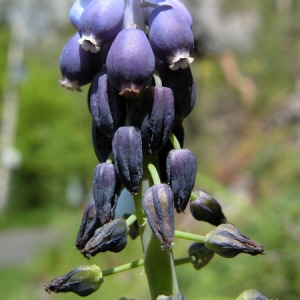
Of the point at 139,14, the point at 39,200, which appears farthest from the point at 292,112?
the point at 39,200

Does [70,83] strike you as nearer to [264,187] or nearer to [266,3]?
[264,187]

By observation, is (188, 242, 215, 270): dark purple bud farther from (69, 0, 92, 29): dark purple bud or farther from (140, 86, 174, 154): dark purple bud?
(69, 0, 92, 29): dark purple bud

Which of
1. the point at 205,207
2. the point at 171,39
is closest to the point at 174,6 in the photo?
the point at 171,39

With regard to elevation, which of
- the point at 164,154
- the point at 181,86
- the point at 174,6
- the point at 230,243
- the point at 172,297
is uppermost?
the point at 174,6

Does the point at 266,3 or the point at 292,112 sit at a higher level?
the point at 266,3

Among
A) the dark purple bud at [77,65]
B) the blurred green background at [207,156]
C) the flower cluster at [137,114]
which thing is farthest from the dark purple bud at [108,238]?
the dark purple bud at [77,65]

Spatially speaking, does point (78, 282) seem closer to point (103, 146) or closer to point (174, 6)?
point (103, 146)
